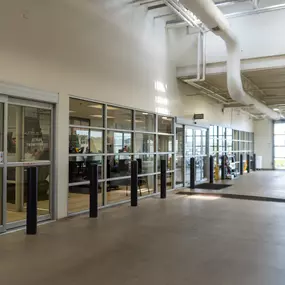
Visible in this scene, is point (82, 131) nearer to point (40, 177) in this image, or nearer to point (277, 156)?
point (40, 177)

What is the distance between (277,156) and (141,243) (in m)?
20.1

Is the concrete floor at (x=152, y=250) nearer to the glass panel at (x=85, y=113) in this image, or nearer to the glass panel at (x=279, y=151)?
the glass panel at (x=85, y=113)

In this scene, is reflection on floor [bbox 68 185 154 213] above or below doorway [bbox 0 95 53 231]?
below

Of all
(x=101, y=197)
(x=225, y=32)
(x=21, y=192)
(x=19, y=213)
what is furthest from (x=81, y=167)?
(x=225, y=32)

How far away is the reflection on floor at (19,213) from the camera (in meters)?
5.81

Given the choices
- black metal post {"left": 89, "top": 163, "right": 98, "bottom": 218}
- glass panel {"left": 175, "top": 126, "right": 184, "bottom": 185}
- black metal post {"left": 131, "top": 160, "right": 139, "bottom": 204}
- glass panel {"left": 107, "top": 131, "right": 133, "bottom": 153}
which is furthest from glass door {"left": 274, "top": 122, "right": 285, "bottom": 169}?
black metal post {"left": 89, "top": 163, "right": 98, "bottom": 218}

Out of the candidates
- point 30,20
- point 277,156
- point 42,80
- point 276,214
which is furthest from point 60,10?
point 277,156

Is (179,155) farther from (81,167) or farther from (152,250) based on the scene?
→ (152,250)

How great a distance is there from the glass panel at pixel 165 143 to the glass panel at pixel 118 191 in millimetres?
1911

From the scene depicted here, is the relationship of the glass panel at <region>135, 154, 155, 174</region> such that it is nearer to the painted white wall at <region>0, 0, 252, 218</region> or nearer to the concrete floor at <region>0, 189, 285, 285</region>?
the painted white wall at <region>0, 0, 252, 218</region>

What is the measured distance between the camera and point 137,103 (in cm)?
902

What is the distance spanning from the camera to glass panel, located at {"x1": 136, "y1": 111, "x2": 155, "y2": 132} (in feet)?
30.4

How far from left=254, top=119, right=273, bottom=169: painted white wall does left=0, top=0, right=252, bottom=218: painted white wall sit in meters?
14.0

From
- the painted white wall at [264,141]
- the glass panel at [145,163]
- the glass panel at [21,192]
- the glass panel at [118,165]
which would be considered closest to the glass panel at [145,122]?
the glass panel at [145,163]
